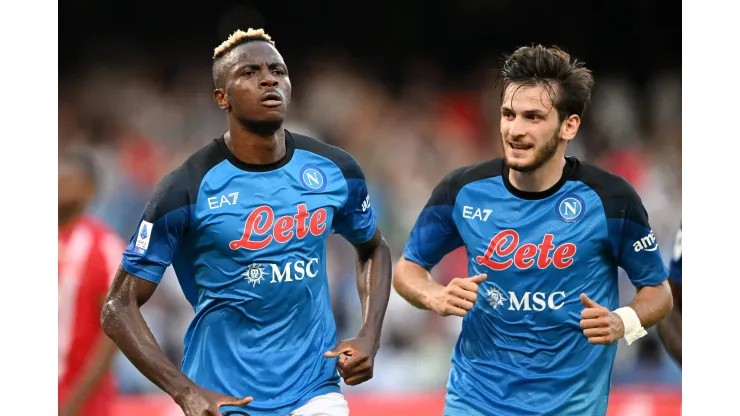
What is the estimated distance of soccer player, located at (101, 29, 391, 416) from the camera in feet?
12.6

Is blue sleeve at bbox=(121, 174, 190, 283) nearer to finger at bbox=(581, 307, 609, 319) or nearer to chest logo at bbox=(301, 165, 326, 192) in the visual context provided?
chest logo at bbox=(301, 165, 326, 192)

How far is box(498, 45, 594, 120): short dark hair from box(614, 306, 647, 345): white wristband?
33.2 inches

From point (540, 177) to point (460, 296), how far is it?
2.34ft

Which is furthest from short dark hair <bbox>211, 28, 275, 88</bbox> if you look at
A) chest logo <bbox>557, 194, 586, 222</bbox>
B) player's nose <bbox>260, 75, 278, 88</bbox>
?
chest logo <bbox>557, 194, 586, 222</bbox>

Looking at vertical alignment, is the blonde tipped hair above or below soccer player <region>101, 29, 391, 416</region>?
above

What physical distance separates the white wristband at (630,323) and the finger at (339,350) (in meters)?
1.09

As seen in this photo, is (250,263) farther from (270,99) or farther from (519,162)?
(519,162)

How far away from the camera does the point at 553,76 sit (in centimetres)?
427

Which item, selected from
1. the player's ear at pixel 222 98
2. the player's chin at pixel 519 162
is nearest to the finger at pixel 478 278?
the player's chin at pixel 519 162

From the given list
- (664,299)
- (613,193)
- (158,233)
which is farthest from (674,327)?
(158,233)

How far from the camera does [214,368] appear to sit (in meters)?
3.90

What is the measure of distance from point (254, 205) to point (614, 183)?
150cm

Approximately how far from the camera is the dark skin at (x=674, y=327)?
5102 mm
